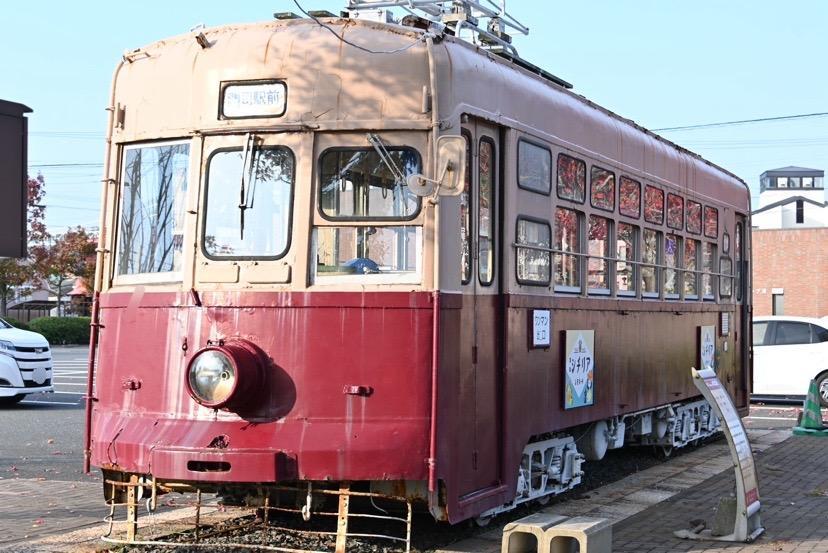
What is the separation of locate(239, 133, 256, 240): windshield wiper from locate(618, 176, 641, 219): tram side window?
4396mm

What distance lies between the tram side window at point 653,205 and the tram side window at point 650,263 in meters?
0.13

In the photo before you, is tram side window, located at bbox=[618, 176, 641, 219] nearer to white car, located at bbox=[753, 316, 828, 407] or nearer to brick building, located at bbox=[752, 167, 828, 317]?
white car, located at bbox=[753, 316, 828, 407]

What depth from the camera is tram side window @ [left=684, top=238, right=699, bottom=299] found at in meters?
13.2

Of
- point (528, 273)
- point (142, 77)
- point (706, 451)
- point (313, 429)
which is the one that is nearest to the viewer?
point (313, 429)

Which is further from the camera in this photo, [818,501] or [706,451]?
[706,451]

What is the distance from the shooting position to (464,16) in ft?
31.5

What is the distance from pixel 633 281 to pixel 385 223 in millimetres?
4568

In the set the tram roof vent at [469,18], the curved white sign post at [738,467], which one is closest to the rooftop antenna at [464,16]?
the tram roof vent at [469,18]

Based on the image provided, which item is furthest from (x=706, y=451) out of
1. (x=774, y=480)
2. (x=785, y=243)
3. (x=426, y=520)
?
(x=785, y=243)

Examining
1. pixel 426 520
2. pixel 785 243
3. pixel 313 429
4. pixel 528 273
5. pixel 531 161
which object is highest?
pixel 785 243

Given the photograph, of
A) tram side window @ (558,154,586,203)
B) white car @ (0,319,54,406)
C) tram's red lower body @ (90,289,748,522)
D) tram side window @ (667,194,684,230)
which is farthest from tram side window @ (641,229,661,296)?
white car @ (0,319,54,406)

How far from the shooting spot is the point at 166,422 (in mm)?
7465

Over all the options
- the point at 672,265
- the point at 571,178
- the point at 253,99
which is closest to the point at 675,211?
the point at 672,265

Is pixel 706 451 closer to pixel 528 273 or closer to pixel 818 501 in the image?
pixel 818 501
